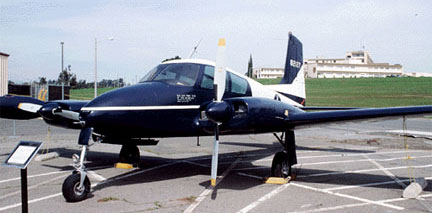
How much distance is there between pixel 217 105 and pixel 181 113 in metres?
1.18

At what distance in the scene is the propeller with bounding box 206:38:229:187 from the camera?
707 centimetres

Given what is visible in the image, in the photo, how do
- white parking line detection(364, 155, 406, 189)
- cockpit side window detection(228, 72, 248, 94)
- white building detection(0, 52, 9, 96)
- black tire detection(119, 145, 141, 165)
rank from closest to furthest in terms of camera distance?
white parking line detection(364, 155, 406, 189)
cockpit side window detection(228, 72, 248, 94)
black tire detection(119, 145, 141, 165)
white building detection(0, 52, 9, 96)

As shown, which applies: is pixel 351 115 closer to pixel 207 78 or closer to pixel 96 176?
pixel 207 78

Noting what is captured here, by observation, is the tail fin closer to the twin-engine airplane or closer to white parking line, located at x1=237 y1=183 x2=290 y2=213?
the twin-engine airplane

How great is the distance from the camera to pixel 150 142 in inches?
368

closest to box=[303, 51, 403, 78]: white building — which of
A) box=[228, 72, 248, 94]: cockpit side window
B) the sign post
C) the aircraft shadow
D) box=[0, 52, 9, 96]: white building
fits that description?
box=[0, 52, 9, 96]: white building

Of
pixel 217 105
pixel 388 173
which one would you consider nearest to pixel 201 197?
pixel 217 105

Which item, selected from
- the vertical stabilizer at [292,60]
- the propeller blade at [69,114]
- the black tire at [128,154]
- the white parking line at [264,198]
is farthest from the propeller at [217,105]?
the vertical stabilizer at [292,60]

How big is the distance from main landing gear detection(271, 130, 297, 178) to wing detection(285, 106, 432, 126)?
695 mm

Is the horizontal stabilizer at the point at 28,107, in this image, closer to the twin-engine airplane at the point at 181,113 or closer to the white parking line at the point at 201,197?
the twin-engine airplane at the point at 181,113

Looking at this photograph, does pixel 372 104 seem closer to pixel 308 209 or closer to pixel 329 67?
pixel 308 209

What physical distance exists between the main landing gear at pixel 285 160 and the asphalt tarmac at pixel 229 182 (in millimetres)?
347

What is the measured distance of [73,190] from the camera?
21.5 feet

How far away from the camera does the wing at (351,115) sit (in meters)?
7.51
